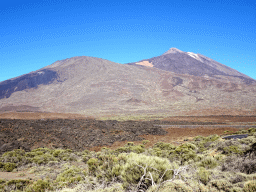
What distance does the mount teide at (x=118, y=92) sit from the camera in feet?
207

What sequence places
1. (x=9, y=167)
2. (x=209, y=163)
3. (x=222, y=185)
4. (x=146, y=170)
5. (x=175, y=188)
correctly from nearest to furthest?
(x=175, y=188) → (x=222, y=185) → (x=146, y=170) → (x=209, y=163) → (x=9, y=167)

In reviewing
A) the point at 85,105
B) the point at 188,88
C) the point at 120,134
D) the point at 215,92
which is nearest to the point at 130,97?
the point at 85,105

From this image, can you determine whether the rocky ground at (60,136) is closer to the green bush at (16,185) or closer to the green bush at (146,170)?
the green bush at (16,185)

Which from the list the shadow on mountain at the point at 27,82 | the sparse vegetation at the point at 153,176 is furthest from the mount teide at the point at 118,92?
the sparse vegetation at the point at 153,176

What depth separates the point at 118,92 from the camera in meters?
82.1

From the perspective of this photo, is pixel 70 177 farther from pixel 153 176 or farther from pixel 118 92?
pixel 118 92

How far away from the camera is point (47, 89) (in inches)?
3568

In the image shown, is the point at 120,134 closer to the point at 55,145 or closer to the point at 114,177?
the point at 55,145

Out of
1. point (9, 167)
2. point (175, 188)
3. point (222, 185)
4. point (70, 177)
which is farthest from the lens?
point (9, 167)

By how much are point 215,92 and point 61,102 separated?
2944 inches

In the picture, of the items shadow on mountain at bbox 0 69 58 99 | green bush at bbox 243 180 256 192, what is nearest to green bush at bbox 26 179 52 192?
green bush at bbox 243 180 256 192

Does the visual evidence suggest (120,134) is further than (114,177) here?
Yes

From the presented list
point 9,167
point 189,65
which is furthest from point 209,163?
point 189,65

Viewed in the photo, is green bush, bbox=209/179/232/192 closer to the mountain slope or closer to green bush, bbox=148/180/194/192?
green bush, bbox=148/180/194/192
